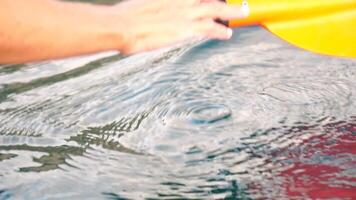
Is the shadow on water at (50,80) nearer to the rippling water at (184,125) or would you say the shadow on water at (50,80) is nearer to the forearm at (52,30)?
the rippling water at (184,125)

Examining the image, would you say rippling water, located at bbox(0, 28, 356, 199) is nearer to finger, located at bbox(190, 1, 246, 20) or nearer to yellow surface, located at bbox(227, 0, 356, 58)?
yellow surface, located at bbox(227, 0, 356, 58)

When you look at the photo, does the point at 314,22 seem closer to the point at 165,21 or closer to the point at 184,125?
the point at 184,125

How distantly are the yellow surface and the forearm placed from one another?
2.57ft

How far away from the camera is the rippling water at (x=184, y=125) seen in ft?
6.49

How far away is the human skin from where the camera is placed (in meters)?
1.35

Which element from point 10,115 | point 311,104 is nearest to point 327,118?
point 311,104

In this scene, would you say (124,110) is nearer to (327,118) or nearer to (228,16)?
(327,118)

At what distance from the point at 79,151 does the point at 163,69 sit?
86 centimetres

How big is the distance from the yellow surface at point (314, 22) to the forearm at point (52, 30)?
2.57ft

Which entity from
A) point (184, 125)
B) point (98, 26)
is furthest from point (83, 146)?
point (98, 26)

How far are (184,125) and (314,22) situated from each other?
60 cm

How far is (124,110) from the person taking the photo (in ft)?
8.39

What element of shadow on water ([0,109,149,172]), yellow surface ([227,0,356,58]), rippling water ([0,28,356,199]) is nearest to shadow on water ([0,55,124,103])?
rippling water ([0,28,356,199])

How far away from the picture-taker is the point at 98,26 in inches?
58.2
